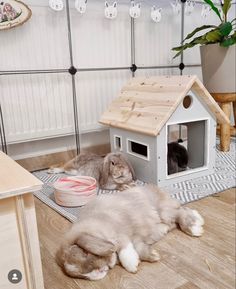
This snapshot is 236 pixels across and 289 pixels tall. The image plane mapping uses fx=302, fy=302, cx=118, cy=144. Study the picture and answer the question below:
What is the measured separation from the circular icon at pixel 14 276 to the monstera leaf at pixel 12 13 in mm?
1299

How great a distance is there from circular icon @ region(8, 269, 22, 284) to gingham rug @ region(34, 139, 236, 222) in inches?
18.8

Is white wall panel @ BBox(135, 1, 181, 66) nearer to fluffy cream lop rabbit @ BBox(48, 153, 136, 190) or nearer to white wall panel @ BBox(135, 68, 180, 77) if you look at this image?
white wall panel @ BBox(135, 68, 180, 77)

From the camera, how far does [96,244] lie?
734 millimetres

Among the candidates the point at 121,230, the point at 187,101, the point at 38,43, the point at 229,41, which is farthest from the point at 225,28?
the point at 121,230

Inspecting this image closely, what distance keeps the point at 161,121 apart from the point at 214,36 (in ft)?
2.73

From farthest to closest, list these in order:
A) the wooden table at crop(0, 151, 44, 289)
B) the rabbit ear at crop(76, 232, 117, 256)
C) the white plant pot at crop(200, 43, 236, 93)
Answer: the white plant pot at crop(200, 43, 236, 93) → the rabbit ear at crop(76, 232, 117, 256) → the wooden table at crop(0, 151, 44, 289)

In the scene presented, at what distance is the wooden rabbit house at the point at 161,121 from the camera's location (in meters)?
1.36

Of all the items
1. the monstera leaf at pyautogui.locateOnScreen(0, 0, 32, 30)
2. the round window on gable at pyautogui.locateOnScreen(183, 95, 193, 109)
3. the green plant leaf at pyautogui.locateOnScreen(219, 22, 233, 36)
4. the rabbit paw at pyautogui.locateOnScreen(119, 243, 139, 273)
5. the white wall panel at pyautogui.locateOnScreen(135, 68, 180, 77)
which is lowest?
the rabbit paw at pyautogui.locateOnScreen(119, 243, 139, 273)

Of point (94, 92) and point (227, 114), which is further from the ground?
point (94, 92)

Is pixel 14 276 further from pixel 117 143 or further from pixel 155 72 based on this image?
pixel 155 72

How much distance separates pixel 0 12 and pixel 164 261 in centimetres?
140

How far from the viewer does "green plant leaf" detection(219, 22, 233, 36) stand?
1736 mm

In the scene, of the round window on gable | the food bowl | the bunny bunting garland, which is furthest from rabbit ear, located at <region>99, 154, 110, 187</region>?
the bunny bunting garland

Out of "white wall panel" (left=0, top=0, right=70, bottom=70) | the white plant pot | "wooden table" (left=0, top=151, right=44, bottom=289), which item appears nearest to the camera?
"wooden table" (left=0, top=151, right=44, bottom=289)
